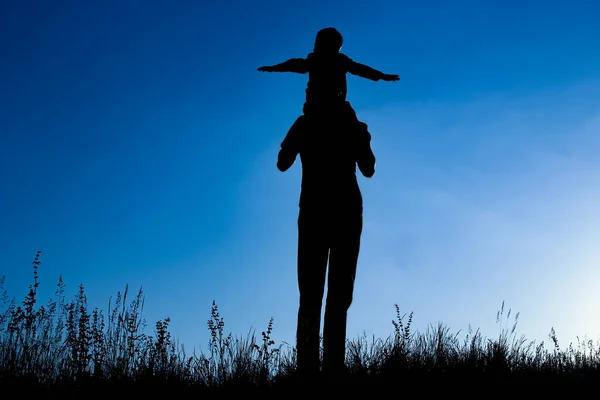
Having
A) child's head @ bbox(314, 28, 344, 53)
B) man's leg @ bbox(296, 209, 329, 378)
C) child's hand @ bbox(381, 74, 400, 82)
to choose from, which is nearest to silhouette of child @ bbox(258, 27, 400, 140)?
child's head @ bbox(314, 28, 344, 53)

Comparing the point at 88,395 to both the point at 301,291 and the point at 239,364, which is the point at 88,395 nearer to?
the point at 239,364

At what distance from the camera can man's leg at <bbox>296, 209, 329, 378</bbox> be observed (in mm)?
4602

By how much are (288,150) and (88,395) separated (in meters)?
2.70

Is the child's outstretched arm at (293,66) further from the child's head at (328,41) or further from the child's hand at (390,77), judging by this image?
the child's hand at (390,77)

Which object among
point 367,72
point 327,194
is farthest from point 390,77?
point 327,194

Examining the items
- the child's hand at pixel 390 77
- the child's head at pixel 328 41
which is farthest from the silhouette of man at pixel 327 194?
the child's hand at pixel 390 77

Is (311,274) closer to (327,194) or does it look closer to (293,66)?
(327,194)

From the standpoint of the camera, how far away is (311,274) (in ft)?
15.2

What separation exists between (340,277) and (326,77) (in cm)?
172

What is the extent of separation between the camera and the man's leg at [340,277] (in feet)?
15.2

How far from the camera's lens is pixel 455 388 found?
15.5 ft

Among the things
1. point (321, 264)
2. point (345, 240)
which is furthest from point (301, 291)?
point (345, 240)

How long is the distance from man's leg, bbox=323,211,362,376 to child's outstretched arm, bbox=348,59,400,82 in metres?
1.33

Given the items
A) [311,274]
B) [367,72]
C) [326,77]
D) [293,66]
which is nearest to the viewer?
[311,274]
